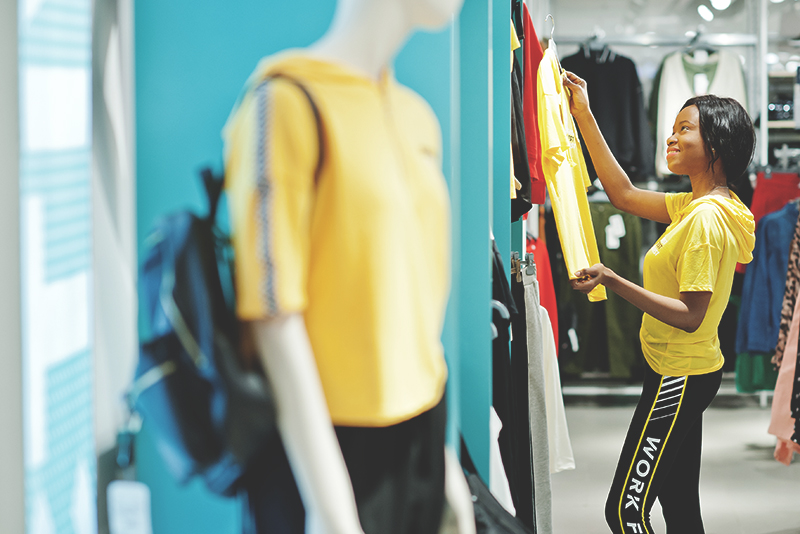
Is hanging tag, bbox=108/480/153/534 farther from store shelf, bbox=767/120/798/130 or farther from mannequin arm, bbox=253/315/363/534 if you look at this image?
store shelf, bbox=767/120/798/130

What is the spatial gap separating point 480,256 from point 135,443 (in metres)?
0.57

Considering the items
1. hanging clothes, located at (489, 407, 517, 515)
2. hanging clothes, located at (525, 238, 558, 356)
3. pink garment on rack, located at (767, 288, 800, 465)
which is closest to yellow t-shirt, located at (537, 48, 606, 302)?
hanging clothes, located at (525, 238, 558, 356)

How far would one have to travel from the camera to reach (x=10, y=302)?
622mm

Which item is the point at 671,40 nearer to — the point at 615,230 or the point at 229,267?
the point at 615,230

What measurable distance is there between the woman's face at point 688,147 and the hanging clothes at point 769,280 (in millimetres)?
2286

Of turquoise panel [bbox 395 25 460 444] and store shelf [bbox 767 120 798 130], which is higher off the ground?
store shelf [bbox 767 120 798 130]

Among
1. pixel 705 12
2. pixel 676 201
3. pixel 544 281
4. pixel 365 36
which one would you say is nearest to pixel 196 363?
pixel 365 36

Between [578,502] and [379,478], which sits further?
[578,502]

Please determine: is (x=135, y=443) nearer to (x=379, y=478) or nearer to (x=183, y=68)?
(x=379, y=478)

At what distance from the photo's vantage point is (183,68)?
0.60 metres

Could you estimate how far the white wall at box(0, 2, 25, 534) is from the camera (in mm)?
615

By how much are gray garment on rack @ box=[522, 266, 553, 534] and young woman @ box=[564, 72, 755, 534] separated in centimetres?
13

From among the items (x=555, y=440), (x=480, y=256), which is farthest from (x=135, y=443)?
(x=555, y=440)

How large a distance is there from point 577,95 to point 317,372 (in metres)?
1.79
